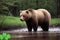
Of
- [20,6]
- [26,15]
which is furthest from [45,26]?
[20,6]

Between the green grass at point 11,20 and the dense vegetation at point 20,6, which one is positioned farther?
the dense vegetation at point 20,6

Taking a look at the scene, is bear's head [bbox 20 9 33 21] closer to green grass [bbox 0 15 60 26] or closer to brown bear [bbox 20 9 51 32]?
brown bear [bbox 20 9 51 32]

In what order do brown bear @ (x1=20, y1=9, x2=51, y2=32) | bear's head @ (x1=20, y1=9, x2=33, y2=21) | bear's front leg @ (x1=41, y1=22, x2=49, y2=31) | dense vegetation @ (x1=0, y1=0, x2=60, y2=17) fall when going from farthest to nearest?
dense vegetation @ (x1=0, y1=0, x2=60, y2=17), bear's front leg @ (x1=41, y1=22, x2=49, y2=31), brown bear @ (x1=20, y1=9, x2=51, y2=32), bear's head @ (x1=20, y1=9, x2=33, y2=21)

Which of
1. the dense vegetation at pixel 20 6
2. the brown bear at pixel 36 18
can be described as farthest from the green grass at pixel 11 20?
the brown bear at pixel 36 18

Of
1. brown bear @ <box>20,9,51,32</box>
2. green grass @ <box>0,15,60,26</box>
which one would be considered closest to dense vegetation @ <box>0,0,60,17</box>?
green grass @ <box>0,15,60,26</box>

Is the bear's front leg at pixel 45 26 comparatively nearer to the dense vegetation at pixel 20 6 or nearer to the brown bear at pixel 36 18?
the brown bear at pixel 36 18

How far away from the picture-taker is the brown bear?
10320mm

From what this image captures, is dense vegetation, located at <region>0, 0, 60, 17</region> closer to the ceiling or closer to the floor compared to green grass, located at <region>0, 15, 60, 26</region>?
closer to the ceiling

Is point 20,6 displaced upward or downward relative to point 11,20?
upward

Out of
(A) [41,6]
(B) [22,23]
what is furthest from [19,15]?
(A) [41,6]

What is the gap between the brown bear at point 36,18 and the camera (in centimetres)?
1032

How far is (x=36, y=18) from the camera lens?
10805 mm

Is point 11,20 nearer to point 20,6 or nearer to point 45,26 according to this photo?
point 20,6

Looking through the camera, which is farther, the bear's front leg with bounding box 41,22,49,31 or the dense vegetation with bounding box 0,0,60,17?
the dense vegetation with bounding box 0,0,60,17
